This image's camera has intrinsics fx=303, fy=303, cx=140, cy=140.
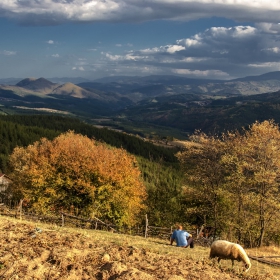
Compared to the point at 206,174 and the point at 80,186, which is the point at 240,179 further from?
the point at 80,186

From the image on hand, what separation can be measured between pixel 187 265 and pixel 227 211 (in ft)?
124

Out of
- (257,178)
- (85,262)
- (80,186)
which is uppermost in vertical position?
(85,262)

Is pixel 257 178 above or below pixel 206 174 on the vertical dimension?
above

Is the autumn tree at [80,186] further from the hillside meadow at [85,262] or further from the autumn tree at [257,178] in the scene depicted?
the hillside meadow at [85,262]

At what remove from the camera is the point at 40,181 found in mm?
51125

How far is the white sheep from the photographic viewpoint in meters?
16.2

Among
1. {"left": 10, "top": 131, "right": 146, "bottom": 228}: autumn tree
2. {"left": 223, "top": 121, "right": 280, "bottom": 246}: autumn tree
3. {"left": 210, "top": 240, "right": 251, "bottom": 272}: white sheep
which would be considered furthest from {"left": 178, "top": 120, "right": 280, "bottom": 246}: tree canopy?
{"left": 210, "top": 240, "right": 251, "bottom": 272}: white sheep

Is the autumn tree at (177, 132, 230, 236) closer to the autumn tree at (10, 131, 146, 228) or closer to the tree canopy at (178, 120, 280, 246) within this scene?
the tree canopy at (178, 120, 280, 246)

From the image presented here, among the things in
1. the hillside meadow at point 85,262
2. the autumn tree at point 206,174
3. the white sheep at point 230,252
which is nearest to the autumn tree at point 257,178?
the autumn tree at point 206,174

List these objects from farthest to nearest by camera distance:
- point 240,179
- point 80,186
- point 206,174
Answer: point 80,186 < point 206,174 < point 240,179

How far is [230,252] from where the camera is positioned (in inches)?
644

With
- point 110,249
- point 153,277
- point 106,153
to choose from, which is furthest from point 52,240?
point 106,153

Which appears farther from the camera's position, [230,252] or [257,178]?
[257,178]

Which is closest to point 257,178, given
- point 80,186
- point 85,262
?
point 80,186
